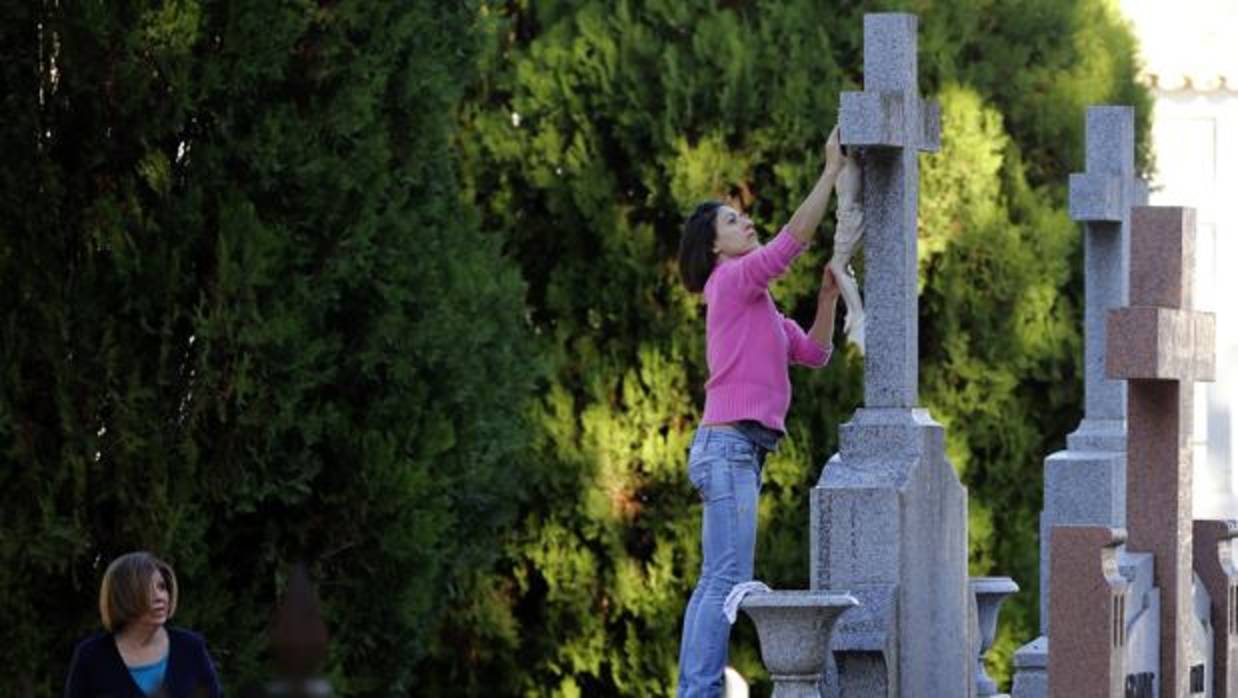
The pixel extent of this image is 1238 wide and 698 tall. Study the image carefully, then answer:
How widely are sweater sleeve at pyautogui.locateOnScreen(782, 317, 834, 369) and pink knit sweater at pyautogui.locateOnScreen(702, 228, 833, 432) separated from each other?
0.24 meters

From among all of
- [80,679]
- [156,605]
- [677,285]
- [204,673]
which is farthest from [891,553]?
[677,285]

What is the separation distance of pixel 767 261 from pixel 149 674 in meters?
1.97

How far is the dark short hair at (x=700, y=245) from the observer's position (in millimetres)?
8586

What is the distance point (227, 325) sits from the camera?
1015 cm

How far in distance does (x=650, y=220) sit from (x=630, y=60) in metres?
0.74

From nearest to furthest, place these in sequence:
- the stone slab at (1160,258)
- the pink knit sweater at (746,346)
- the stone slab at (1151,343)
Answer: the pink knit sweater at (746,346), the stone slab at (1151,343), the stone slab at (1160,258)

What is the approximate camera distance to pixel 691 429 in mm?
14000

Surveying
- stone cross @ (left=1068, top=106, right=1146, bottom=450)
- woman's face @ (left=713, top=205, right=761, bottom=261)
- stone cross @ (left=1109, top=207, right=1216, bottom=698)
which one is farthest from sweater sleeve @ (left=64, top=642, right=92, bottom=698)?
stone cross @ (left=1068, top=106, right=1146, bottom=450)

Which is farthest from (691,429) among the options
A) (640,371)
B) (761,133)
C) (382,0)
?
(382,0)

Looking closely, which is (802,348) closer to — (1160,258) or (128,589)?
(1160,258)

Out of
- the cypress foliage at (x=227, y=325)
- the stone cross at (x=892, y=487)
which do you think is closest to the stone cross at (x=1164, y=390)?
the stone cross at (x=892, y=487)

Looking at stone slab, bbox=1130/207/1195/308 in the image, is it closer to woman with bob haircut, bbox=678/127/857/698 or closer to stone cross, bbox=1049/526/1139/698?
woman with bob haircut, bbox=678/127/857/698

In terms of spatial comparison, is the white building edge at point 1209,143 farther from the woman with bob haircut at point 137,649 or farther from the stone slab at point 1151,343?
the woman with bob haircut at point 137,649

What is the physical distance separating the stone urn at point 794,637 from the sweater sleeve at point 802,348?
3.41 feet
